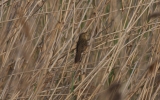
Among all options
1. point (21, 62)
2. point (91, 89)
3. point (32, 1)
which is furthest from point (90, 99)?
point (32, 1)

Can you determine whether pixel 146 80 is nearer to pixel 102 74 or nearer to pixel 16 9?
pixel 102 74

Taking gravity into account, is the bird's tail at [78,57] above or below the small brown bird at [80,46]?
below

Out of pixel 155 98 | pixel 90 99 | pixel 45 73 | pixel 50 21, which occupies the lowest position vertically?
pixel 155 98

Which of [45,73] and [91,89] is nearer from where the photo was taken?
[45,73]

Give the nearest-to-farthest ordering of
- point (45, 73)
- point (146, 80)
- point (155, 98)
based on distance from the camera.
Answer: point (45, 73), point (146, 80), point (155, 98)

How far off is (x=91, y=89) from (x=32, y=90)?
235 millimetres

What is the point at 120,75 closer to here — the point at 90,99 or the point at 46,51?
the point at 90,99

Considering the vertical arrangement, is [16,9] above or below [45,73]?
above

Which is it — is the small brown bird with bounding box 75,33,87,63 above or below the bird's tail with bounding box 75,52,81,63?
above

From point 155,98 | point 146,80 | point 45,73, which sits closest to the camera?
→ point 45,73

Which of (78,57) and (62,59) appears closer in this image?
(78,57)

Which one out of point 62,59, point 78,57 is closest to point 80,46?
point 78,57

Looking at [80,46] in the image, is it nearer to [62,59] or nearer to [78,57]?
[78,57]

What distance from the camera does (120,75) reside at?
1.36m
